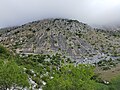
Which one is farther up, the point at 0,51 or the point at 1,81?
the point at 1,81

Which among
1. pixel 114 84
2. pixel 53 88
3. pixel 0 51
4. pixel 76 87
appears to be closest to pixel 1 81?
pixel 53 88

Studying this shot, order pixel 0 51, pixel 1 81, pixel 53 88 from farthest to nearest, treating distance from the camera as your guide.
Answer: pixel 0 51
pixel 53 88
pixel 1 81

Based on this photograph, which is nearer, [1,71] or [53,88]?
[1,71]

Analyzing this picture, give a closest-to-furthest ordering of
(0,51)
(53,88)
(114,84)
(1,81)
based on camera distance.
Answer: (1,81) < (53,88) < (114,84) < (0,51)

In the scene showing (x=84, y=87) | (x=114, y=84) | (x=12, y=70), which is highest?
(x=12, y=70)

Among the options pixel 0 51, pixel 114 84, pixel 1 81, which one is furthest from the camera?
pixel 0 51

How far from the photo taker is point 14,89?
7088 cm

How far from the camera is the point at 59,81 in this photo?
252 feet

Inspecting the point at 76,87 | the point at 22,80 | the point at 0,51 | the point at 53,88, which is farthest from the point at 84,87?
the point at 0,51

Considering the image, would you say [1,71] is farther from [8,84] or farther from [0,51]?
[0,51]

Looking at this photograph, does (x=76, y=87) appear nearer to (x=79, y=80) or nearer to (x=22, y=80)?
(x=79, y=80)

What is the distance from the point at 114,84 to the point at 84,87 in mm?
31032

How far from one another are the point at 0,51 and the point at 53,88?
79196 mm

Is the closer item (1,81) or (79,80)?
(1,81)
